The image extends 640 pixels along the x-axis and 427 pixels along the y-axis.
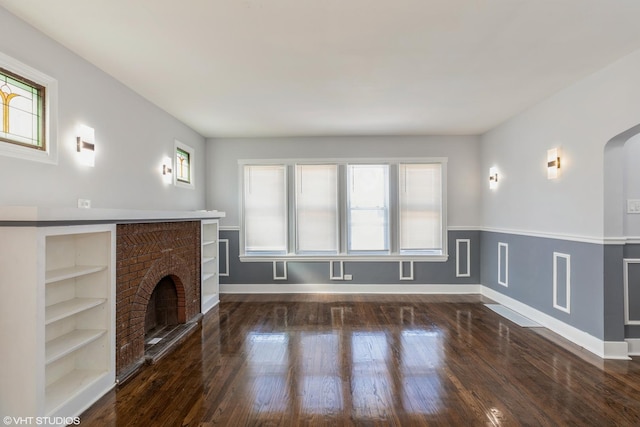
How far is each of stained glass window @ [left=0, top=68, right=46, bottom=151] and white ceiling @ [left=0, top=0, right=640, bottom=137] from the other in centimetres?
46

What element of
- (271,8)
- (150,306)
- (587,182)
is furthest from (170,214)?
(587,182)

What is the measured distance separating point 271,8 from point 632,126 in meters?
3.15

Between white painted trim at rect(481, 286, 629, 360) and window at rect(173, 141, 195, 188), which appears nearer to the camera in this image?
white painted trim at rect(481, 286, 629, 360)

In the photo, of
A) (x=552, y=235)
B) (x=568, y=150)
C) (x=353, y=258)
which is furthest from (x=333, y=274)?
(x=568, y=150)

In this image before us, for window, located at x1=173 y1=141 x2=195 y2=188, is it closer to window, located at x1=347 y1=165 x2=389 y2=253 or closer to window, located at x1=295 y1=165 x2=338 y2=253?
window, located at x1=295 y1=165 x2=338 y2=253

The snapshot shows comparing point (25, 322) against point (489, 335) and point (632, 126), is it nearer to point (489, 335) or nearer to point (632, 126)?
point (489, 335)

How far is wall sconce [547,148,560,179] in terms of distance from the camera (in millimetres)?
3619

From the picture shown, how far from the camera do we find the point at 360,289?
216 inches

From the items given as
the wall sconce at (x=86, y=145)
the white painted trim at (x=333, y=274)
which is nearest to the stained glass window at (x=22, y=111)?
the wall sconce at (x=86, y=145)

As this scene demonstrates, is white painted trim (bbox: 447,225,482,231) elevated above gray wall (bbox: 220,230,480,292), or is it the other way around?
white painted trim (bbox: 447,225,482,231)

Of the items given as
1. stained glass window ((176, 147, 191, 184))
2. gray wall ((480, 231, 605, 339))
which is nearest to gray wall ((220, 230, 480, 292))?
gray wall ((480, 231, 605, 339))

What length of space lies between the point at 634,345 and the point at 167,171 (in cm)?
561

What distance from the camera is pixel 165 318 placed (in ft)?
13.1

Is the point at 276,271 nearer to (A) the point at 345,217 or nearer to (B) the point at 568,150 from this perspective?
(A) the point at 345,217
